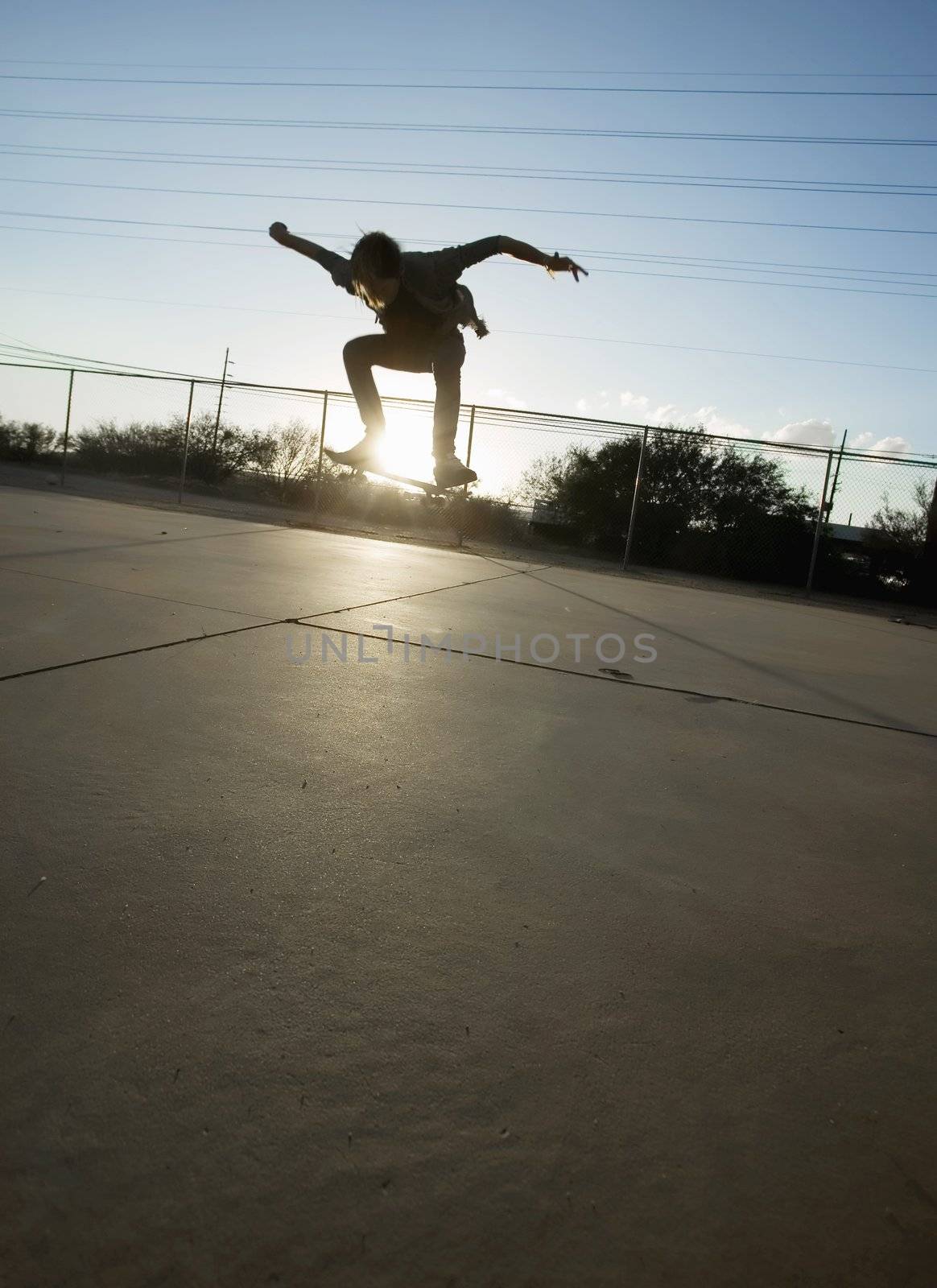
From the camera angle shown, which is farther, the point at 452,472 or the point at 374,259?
the point at 452,472

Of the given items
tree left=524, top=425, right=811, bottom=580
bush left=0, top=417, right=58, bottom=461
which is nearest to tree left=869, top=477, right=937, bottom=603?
tree left=524, top=425, right=811, bottom=580

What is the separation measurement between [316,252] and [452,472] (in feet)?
4.51

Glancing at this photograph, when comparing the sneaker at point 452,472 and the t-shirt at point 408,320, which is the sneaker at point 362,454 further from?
the t-shirt at point 408,320

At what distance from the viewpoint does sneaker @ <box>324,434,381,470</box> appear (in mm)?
5215

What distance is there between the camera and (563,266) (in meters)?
4.33

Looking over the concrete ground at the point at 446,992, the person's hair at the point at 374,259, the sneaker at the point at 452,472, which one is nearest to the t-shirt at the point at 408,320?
the person's hair at the point at 374,259

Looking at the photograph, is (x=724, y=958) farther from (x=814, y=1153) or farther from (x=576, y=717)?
(x=576, y=717)

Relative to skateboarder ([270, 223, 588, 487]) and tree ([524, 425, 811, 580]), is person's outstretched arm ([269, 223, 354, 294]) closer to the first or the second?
skateboarder ([270, 223, 588, 487])

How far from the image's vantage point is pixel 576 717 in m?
3.21

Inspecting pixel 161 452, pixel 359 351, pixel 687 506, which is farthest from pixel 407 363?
pixel 161 452

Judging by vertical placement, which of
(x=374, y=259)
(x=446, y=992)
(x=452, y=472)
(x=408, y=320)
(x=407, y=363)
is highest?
(x=374, y=259)

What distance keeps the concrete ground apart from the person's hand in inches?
92.1

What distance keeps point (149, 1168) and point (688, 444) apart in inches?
654

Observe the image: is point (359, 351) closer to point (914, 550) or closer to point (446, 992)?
point (446, 992)
